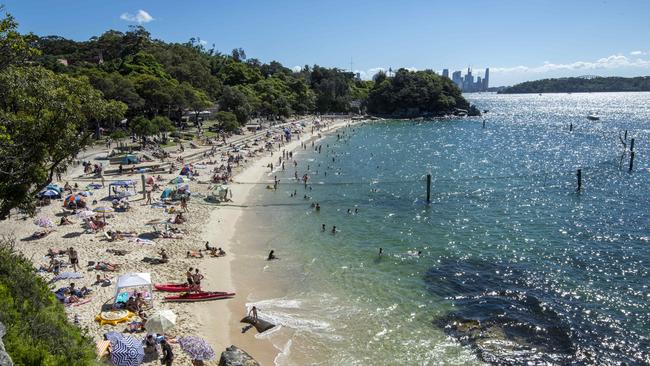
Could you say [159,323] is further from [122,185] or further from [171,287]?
[122,185]

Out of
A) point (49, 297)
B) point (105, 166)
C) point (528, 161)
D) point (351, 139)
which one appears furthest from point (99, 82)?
point (528, 161)

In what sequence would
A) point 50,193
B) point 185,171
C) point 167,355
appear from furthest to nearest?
1. point 185,171
2. point 50,193
3. point 167,355

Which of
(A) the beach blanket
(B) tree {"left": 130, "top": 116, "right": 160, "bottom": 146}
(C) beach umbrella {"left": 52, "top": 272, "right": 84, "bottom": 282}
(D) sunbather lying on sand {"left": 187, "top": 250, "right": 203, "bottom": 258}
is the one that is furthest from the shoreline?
(B) tree {"left": 130, "top": 116, "right": 160, "bottom": 146}

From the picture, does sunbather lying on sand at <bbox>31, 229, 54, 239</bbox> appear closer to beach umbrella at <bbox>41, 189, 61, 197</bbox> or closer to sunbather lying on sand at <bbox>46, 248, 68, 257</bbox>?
sunbather lying on sand at <bbox>46, 248, 68, 257</bbox>

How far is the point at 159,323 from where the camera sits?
16.9 m

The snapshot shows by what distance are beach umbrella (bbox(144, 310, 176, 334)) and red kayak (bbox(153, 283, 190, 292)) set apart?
3617 mm

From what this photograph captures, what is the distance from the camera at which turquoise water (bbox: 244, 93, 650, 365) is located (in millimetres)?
17609

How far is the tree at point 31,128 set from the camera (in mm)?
16188

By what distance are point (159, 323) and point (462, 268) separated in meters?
16.3

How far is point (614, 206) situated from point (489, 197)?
34.2 feet

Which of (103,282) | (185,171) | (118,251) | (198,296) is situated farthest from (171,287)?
(185,171)

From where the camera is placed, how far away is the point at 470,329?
733 inches

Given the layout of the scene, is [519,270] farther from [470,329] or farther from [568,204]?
[568,204]

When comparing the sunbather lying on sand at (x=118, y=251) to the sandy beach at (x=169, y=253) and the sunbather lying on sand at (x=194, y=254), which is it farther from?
the sunbather lying on sand at (x=194, y=254)
